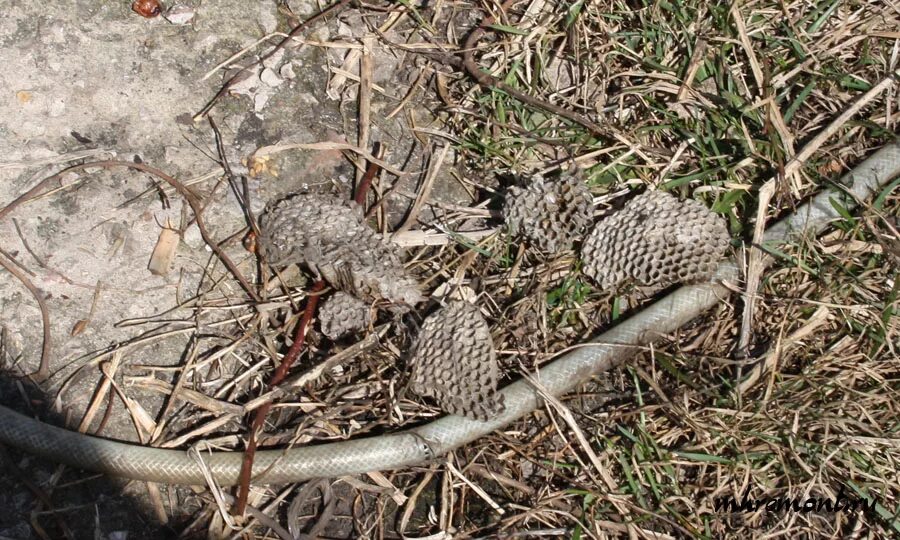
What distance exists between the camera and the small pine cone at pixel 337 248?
85.6 inches

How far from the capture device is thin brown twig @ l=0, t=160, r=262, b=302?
7.45 ft

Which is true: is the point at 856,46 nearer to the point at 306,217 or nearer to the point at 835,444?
the point at 835,444

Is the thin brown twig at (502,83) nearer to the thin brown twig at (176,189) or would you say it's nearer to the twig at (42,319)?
the thin brown twig at (176,189)

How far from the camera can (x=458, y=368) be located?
82.3 inches

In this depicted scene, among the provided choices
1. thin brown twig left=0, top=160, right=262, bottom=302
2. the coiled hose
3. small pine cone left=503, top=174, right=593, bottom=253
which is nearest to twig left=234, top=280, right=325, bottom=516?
the coiled hose

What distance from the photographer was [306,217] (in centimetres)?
224

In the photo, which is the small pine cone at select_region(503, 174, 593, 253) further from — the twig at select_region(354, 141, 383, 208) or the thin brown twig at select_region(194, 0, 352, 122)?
the thin brown twig at select_region(194, 0, 352, 122)

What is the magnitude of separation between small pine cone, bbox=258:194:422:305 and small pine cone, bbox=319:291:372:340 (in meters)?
0.03

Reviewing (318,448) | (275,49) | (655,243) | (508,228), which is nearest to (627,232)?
(655,243)

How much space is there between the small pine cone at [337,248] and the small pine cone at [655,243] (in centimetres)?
51

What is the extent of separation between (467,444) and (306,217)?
29.2 inches

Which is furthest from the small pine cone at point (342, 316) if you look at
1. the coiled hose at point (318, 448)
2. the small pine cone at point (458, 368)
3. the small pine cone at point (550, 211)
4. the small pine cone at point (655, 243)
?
the small pine cone at point (655, 243)

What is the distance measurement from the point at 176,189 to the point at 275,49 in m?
0.53

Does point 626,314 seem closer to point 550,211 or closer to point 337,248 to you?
point 550,211
